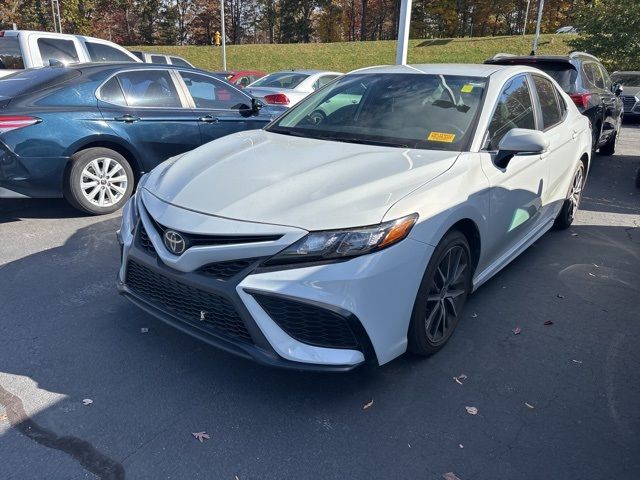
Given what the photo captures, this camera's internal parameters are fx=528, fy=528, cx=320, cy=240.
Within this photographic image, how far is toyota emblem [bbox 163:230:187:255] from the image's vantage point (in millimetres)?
2545

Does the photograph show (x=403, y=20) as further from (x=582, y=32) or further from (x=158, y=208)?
(x=582, y=32)

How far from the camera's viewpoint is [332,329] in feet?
7.93

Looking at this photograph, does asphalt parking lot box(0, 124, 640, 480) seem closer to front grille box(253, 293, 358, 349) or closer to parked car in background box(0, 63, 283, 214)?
front grille box(253, 293, 358, 349)

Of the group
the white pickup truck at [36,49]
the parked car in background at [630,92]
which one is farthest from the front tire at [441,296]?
the parked car in background at [630,92]

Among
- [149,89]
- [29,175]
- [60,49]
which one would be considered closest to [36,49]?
[60,49]

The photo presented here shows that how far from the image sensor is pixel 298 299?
234 cm

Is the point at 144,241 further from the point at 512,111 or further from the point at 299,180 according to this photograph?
the point at 512,111

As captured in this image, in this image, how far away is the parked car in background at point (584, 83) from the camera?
750 centimetres

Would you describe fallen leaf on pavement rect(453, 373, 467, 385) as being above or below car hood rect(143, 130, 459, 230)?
below

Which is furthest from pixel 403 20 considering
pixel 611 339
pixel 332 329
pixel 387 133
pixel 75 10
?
pixel 75 10

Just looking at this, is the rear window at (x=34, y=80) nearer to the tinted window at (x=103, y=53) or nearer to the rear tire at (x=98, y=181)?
the rear tire at (x=98, y=181)

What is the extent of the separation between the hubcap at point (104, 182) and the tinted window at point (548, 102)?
402 cm

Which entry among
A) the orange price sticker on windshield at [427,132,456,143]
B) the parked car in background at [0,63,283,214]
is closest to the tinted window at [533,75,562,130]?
the orange price sticker on windshield at [427,132,456,143]

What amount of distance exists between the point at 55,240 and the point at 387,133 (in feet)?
10.3
